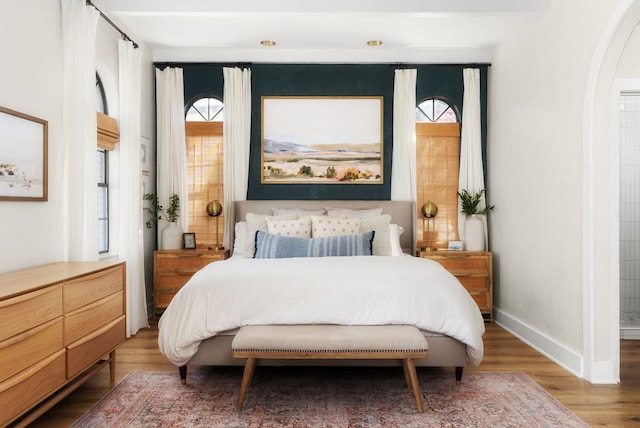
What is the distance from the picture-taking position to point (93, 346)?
10.2 feet

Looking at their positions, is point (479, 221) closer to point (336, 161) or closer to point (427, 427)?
point (336, 161)

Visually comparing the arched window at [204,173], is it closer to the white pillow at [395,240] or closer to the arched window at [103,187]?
the arched window at [103,187]

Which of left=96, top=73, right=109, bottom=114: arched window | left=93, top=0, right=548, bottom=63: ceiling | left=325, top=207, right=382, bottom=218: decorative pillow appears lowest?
left=325, top=207, right=382, bottom=218: decorative pillow

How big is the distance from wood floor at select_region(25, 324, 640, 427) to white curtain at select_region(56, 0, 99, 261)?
36.7 inches

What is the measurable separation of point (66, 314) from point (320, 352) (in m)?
1.44

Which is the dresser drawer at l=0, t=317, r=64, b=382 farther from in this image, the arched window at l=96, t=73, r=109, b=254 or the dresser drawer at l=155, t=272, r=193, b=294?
the dresser drawer at l=155, t=272, r=193, b=294

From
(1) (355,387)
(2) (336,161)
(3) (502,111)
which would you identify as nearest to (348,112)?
(2) (336,161)

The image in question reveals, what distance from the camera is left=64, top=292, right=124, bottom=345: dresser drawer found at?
284 cm

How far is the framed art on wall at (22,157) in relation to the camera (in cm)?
305

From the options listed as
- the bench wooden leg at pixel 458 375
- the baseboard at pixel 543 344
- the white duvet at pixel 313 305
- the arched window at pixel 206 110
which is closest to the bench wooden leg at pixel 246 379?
the white duvet at pixel 313 305

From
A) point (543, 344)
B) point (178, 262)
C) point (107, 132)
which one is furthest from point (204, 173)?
point (543, 344)

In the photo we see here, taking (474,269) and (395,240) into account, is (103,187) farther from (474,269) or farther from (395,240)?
(474,269)

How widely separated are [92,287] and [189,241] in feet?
8.06

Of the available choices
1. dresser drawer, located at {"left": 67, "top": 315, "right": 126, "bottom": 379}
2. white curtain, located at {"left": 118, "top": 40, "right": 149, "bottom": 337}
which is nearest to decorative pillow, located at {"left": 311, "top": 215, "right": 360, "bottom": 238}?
white curtain, located at {"left": 118, "top": 40, "right": 149, "bottom": 337}
